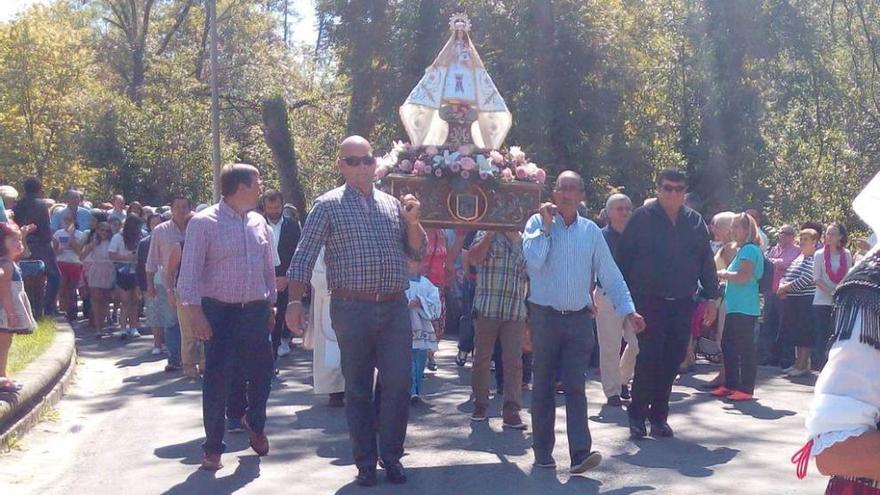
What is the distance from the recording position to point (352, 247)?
734 cm

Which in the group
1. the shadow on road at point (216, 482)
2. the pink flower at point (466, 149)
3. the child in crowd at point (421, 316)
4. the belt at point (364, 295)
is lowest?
the shadow on road at point (216, 482)

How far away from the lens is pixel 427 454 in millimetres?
8430

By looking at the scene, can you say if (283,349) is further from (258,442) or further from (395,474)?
(395,474)

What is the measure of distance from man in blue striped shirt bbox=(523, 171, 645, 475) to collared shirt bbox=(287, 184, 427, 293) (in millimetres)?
1057

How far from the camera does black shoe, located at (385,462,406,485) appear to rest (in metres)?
7.48

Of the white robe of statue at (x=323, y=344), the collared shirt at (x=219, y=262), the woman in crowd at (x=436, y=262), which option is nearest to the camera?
the collared shirt at (x=219, y=262)

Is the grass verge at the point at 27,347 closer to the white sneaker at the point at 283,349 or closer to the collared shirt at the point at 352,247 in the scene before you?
the white sneaker at the point at 283,349

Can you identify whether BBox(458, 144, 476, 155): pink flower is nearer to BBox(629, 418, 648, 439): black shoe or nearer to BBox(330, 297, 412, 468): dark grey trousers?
BBox(330, 297, 412, 468): dark grey trousers

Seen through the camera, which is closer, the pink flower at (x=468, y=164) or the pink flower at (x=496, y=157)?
the pink flower at (x=468, y=164)

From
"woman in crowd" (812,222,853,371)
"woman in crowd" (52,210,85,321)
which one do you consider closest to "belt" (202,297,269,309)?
"woman in crowd" (812,222,853,371)

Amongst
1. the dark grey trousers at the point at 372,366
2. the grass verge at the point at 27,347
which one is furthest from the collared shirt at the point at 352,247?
the grass verge at the point at 27,347

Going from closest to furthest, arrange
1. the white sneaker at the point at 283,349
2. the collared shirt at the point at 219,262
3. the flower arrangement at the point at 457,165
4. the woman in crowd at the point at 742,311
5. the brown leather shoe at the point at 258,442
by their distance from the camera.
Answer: the collared shirt at the point at 219,262
the brown leather shoe at the point at 258,442
the flower arrangement at the point at 457,165
the woman in crowd at the point at 742,311
the white sneaker at the point at 283,349

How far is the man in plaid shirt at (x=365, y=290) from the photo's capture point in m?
7.32

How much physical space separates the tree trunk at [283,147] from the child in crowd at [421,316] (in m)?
20.1
